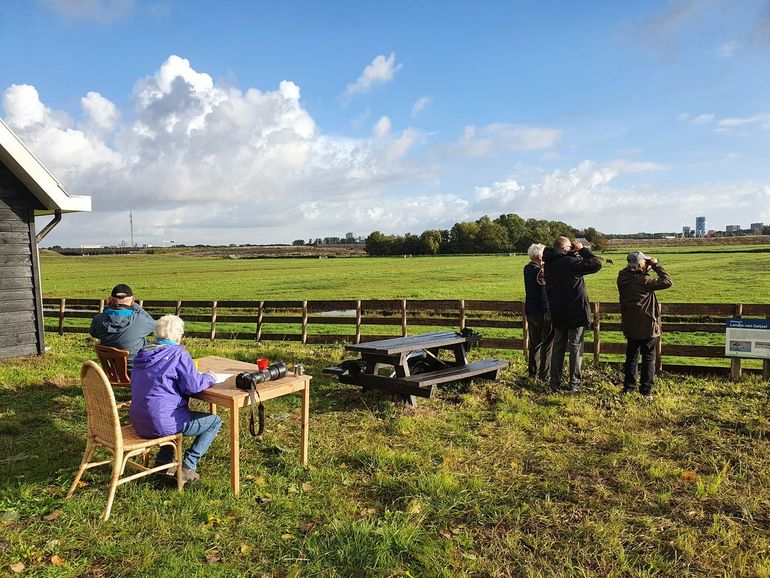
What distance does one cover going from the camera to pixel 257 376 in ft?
15.3

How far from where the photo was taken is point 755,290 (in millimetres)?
28312

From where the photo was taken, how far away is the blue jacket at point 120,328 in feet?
21.3

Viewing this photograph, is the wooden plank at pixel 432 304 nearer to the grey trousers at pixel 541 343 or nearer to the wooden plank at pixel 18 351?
the grey trousers at pixel 541 343

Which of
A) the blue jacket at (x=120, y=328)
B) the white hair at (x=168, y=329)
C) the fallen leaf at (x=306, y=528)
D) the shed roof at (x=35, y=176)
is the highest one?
the shed roof at (x=35, y=176)

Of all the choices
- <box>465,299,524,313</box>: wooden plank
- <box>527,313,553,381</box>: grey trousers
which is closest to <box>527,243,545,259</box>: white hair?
<box>527,313,553,381</box>: grey trousers

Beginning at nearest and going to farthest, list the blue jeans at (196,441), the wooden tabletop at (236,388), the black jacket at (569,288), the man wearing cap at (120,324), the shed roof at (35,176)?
the wooden tabletop at (236,388)
the blue jeans at (196,441)
the man wearing cap at (120,324)
the black jacket at (569,288)
the shed roof at (35,176)

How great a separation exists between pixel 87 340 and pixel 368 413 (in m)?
10.4

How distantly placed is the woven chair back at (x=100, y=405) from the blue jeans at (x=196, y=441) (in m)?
0.58

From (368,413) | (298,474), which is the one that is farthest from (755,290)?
(298,474)

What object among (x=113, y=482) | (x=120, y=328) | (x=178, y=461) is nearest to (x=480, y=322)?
(x=120, y=328)

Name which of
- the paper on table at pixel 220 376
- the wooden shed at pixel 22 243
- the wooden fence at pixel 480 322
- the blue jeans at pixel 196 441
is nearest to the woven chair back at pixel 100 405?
the blue jeans at pixel 196 441

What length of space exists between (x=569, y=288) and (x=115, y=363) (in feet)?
19.0

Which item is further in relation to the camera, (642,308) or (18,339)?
(18,339)

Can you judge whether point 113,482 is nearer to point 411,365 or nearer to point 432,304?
point 411,365
